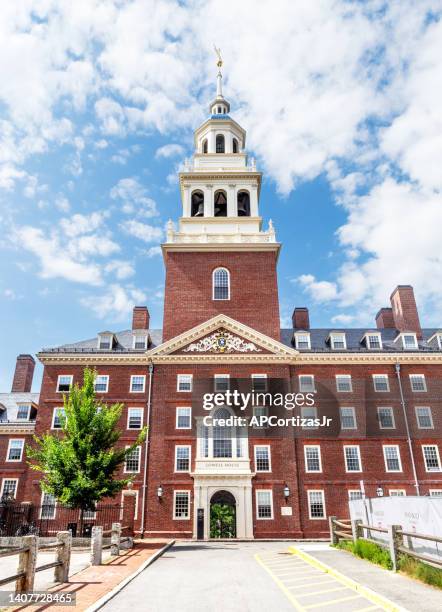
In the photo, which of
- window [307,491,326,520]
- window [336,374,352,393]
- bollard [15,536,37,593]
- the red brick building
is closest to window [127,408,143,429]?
the red brick building

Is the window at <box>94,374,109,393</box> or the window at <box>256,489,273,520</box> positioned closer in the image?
the window at <box>256,489,273,520</box>

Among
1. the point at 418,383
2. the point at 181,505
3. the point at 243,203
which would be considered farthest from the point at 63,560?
the point at 243,203

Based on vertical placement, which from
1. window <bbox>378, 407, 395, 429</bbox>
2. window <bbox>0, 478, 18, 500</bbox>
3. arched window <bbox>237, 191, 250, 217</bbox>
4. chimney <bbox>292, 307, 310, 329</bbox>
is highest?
arched window <bbox>237, 191, 250, 217</bbox>

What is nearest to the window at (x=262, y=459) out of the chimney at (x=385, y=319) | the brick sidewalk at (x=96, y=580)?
the brick sidewalk at (x=96, y=580)

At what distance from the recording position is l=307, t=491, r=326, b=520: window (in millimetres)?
29812

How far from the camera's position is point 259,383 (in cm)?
3288

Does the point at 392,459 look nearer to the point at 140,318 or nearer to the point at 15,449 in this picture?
the point at 140,318

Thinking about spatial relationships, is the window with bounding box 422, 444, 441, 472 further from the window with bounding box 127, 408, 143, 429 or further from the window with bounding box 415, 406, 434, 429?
the window with bounding box 127, 408, 143, 429

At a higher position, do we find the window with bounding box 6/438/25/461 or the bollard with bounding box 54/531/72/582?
the window with bounding box 6/438/25/461

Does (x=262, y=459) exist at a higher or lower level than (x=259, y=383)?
lower

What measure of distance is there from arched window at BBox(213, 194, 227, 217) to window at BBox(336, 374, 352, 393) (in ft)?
58.5

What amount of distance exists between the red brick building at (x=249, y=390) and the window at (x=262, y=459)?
66mm

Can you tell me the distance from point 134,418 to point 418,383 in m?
20.7

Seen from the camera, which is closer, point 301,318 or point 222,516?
point 222,516
